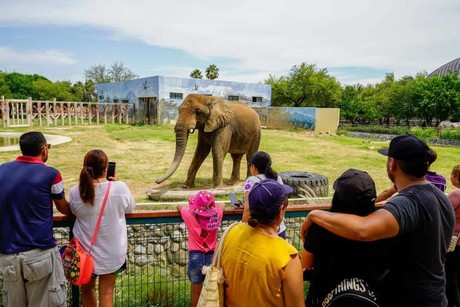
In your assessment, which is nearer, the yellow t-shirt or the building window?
the yellow t-shirt

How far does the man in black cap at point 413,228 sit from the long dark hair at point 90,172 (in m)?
1.52

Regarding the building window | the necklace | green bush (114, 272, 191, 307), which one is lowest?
green bush (114, 272, 191, 307)


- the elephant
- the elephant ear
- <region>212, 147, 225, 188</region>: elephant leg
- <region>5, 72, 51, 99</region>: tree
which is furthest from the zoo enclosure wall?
<region>212, 147, 225, 188</region>: elephant leg

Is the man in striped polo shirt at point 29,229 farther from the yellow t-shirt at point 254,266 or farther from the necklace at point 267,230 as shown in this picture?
the necklace at point 267,230

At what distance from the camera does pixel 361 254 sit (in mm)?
1854

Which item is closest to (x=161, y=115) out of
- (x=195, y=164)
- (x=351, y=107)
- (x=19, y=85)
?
(x=195, y=164)

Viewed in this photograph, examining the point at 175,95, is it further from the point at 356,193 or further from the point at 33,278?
the point at 356,193

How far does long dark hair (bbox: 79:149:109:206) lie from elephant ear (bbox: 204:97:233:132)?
18.1 ft

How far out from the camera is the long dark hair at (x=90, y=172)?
8.82 feet

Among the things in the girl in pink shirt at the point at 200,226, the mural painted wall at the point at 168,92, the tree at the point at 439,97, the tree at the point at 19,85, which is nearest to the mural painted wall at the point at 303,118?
the mural painted wall at the point at 168,92

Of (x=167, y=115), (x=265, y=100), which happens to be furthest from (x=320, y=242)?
(x=265, y=100)

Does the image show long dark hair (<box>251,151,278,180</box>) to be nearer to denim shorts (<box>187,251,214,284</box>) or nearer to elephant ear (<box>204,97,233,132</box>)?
denim shorts (<box>187,251,214,284</box>)

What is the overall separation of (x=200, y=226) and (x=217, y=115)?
561 cm

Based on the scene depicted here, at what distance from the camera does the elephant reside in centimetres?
823
